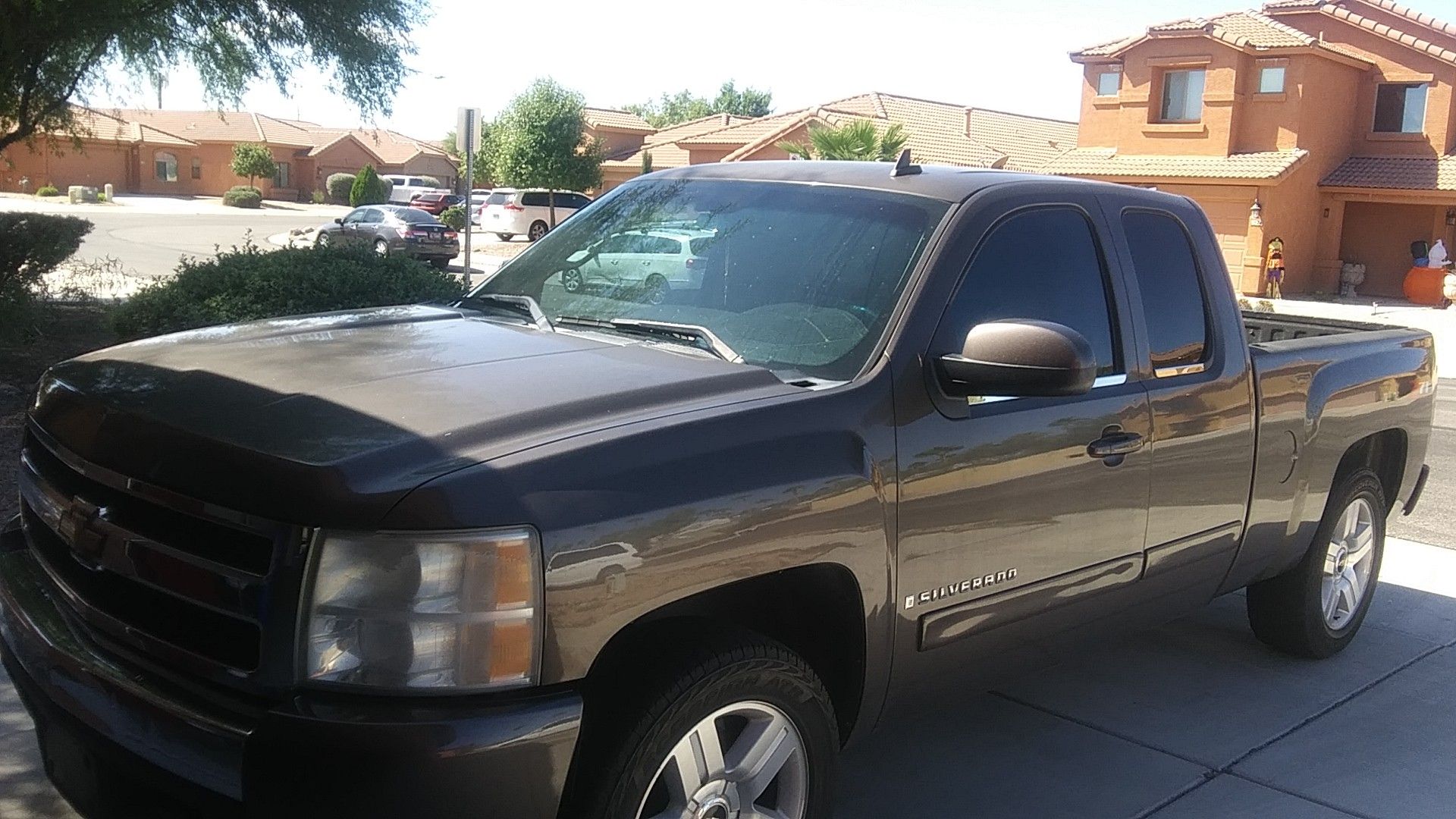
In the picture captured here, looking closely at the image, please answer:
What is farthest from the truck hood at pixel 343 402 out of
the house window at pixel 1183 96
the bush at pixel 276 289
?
the house window at pixel 1183 96

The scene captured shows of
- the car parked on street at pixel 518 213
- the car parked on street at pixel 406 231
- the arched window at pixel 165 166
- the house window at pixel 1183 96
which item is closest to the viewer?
the house window at pixel 1183 96

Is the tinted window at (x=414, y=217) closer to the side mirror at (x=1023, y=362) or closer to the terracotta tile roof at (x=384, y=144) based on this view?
the side mirror at (x=1023, y=362)

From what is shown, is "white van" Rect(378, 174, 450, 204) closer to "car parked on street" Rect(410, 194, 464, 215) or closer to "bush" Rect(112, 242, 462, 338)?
"car parked on street" Rect(410, 194, 464, 215)

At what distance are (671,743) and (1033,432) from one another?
1.43 m

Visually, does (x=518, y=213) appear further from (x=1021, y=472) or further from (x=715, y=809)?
(x=715, y=809)

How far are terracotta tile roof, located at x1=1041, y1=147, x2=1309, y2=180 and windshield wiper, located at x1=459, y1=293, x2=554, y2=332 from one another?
26.5 meters

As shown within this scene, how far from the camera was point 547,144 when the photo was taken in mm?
46500

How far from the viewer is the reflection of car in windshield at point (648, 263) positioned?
3918 mm

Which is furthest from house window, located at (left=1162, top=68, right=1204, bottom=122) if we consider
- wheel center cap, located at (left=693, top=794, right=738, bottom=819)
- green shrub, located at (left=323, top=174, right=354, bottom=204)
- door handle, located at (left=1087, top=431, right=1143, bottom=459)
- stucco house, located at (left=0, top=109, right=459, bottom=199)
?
green shrub, located at (left=323, top=174, right=354, bottom=204)

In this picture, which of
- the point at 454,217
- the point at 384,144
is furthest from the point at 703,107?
the point at 454,217

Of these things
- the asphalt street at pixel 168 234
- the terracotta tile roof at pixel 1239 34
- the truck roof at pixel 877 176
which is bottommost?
the asphalt street at pixel 168 234

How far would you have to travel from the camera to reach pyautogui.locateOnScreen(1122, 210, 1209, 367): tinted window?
168 inches

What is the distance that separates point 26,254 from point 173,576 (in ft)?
37.2

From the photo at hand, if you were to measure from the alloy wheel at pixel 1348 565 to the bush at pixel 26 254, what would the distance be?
34.6ft
